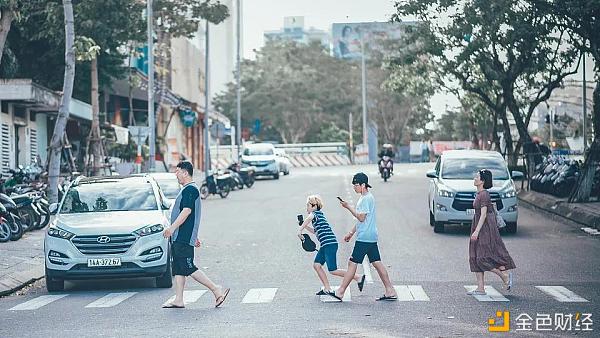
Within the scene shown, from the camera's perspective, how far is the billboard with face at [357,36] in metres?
90.1

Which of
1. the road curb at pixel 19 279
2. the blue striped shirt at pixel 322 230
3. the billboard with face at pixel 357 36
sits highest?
the billboard with face at pixel 357 36

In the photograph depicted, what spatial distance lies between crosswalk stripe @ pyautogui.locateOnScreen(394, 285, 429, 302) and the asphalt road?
0.04 m

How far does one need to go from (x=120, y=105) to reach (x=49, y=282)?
149 feet

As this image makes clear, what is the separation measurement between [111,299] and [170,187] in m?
11.6

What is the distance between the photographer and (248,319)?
12625 mm

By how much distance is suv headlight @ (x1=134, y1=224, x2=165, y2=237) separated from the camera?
1608cm

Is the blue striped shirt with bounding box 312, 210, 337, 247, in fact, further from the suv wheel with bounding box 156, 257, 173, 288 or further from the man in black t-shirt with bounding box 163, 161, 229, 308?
the suv wheel with bounding box 156, 257, 173, 288

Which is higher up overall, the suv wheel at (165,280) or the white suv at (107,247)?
the white suv at (107,247)

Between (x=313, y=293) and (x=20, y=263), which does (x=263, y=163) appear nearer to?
(x=20, y=263)

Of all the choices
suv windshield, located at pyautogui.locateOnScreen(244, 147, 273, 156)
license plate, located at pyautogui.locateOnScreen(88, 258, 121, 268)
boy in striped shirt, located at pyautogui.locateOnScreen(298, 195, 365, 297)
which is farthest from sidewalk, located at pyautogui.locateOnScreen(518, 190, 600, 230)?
suv windshield, located at pyautogui.locateOnScreen(244, 147, 273, 156)

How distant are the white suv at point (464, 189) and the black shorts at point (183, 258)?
11912 millimetres

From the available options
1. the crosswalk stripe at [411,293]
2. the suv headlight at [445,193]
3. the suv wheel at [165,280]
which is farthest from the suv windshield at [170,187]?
the crosswalk stripe at [411,293]

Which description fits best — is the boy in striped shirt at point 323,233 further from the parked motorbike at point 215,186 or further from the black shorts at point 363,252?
the parked motorbike at point 215,186

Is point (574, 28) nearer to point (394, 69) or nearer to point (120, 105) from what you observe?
point (394, 69)
